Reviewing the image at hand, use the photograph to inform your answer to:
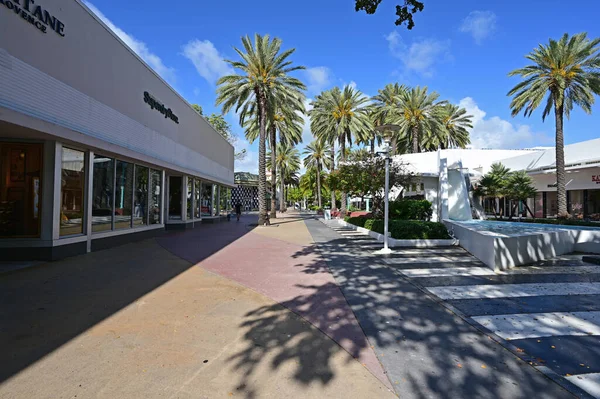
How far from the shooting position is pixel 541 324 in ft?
14.9

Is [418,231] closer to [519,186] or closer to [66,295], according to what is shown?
[66,295]

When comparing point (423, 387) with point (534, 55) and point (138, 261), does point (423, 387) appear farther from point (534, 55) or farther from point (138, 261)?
point (534, 55)

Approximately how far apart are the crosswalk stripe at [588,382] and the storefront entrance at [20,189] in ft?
34.4

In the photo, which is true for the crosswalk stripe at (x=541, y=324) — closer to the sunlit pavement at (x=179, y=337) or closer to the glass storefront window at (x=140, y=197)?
the sunlit pavement at (x=179, y=337)

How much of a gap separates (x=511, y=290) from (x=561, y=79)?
18.9 m

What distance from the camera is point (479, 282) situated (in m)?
6.83

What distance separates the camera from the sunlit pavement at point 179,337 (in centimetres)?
297

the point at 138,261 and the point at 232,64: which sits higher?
the point at 232,64

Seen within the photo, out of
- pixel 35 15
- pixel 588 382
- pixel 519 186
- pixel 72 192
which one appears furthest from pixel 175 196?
pixel 519 186

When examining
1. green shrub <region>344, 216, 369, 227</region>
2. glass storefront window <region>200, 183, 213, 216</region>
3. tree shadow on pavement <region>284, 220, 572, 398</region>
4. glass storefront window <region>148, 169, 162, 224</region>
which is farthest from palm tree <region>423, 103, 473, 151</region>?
tree shadow on pavement <region>284, 220, 572, 398</region>

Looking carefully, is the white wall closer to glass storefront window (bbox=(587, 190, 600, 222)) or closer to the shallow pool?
the shallow pool

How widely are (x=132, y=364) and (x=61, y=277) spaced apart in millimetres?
4583

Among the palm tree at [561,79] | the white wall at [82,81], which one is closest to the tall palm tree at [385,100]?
the palm tree at [561,79]

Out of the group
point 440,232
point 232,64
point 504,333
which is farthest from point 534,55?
point 504,333
